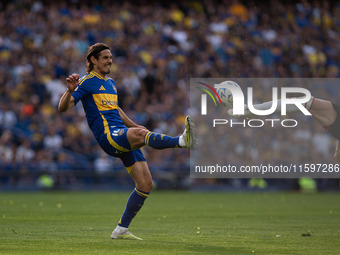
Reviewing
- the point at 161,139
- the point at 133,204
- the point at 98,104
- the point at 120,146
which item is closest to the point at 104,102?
the point at 98,104

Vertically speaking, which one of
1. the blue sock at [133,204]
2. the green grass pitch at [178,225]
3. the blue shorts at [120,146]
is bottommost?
the green grass pitch at [178,225]

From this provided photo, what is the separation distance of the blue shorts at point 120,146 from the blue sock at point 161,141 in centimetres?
40

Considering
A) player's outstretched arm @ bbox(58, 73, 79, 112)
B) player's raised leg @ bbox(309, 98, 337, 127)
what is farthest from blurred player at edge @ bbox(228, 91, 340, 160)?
player's outstretched arm @ bbox(58, 73, 79, 112)

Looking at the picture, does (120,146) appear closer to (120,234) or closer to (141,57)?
(120,234)

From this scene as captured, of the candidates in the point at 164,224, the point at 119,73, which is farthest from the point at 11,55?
the point at 164,224

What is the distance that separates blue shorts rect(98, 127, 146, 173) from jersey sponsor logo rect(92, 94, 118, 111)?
Result: 371mm

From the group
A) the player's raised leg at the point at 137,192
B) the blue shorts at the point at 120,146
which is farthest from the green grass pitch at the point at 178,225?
the blue shorts at the point at 120,146

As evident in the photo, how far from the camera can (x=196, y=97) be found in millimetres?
23516

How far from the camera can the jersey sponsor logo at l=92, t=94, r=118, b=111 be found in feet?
30.9

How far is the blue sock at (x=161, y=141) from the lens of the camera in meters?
8.47

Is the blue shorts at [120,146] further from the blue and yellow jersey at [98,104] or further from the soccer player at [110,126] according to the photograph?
the blue and yellow jersey at [98,104]

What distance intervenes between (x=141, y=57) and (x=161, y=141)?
17.3 meters

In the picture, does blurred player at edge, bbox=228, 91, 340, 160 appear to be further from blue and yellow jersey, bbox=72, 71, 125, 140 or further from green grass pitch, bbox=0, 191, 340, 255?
blue and yellow jersey, bbox=72, 71, 125, 140

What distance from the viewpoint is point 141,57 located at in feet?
84.0
